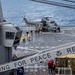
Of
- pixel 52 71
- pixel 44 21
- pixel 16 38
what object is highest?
pixel 16 38

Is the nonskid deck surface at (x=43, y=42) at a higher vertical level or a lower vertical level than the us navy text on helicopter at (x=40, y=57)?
lower

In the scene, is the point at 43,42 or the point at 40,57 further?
the point at 43,42

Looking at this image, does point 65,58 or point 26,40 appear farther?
point 26,40

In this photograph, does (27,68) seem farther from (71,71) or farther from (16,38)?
(71,71)

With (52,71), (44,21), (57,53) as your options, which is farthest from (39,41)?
(57,53)

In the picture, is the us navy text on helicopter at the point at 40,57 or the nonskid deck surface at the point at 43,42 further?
the nonskid deck surface at the point at 43,42

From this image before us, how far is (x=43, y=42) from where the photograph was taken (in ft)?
139

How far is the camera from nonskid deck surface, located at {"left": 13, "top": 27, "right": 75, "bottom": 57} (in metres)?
37.3

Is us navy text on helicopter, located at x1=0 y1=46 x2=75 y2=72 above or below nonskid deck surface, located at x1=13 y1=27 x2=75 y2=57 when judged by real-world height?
above

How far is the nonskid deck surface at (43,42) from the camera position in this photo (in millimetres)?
37281

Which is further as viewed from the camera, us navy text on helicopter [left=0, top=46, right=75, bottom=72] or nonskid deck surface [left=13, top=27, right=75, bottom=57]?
nonskid deck surface [left=13, top=27, right=75, bottom=57]

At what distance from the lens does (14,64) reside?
75.0 ft

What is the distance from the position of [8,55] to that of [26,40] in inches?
670

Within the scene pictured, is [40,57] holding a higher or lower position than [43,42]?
higher
